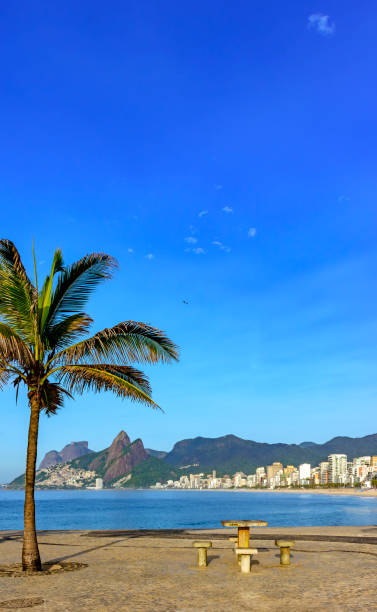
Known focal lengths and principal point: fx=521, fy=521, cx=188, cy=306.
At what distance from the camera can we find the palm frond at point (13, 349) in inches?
474

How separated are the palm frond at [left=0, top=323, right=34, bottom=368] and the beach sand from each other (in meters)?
4.81

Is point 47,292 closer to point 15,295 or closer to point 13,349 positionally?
point 15,295

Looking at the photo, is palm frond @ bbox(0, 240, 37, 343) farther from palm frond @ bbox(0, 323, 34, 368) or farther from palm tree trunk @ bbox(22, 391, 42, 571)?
palm tree trunk @ bbox(22, 391, 42, 571)

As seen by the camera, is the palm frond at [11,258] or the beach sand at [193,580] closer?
the beach sand at [193,580]

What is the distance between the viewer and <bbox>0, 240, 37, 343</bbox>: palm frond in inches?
501

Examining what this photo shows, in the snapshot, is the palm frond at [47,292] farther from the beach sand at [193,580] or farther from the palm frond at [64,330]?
the beach sand at [193,580]

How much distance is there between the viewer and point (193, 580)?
1116cm

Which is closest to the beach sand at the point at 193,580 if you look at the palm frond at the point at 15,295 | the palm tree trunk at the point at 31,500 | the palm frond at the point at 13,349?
the palm tree trunk at the point at 31,500

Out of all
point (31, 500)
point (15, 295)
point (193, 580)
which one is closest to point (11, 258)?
point (15, 295)

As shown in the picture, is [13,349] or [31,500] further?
[31,500]

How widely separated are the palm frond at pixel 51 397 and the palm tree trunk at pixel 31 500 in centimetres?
58

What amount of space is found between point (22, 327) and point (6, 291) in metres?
0.99

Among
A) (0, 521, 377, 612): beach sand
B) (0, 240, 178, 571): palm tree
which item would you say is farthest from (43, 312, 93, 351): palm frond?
(0, 521, 377, 612): beach sand

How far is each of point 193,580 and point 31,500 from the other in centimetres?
423
